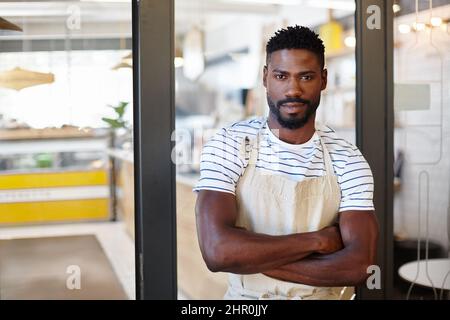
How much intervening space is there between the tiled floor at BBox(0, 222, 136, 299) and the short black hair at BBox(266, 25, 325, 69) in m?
0.91

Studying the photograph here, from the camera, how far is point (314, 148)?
6.98 ft

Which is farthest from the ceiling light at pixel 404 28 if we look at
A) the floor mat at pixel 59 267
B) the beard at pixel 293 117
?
the floor mat at pixel 59 267

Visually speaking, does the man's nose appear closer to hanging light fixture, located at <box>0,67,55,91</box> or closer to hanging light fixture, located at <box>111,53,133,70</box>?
hanging light fixture, located at <box>111,53,133,70</box>

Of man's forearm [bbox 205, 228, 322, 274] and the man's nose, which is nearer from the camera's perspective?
man's forearm [bbox 205, 228, 322, 274]

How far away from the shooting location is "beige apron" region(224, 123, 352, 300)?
6.72 feet

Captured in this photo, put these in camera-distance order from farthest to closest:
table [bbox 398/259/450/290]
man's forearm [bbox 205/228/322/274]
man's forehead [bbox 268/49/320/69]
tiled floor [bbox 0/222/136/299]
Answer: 1. table [bbox 398/259/450/290]
2. tiled floor [bbox 0/222/136/299]
3. man's forehead [bbox 268/49/320/69]
4. man's forearm [bbox 205/228/322/274]

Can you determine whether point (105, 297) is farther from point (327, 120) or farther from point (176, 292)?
point (327, 120)

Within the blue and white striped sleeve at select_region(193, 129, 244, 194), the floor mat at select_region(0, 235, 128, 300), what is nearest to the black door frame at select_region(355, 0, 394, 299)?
the blue and white striped sleeve at select_region(193, 129, 244, 194)

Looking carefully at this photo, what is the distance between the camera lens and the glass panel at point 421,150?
7.39 feet

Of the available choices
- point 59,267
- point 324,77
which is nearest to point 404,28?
point 324,77

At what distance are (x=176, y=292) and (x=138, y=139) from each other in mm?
620

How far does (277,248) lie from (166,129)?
24.2 inches

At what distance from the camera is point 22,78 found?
2.12 m

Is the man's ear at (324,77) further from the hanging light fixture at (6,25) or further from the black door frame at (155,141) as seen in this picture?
the hanging light fixture at (6,25)
